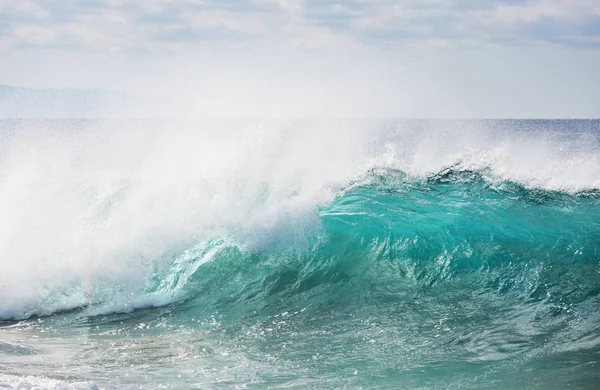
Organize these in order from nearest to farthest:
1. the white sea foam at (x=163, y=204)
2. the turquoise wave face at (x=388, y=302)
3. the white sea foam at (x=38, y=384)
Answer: the white sea foam at (x=38, y=384), the turquoise wave face at (x=388, y=302), the white sea foam at (x=163, y=204)

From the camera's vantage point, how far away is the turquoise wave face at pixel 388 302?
23.5ft

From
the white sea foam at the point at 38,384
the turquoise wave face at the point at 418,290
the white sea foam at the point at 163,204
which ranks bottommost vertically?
the turquoise wave face at the point at 418,290

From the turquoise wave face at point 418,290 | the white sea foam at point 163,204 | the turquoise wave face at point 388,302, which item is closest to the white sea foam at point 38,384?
the turquoise wave face at point 388,302

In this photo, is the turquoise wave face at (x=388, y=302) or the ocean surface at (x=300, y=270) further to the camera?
the ocean surface at (x=300, y=270)

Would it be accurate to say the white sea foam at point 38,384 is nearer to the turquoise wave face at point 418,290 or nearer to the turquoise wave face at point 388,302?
the turquoise wave face at point 388,302

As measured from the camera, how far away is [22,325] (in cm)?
929

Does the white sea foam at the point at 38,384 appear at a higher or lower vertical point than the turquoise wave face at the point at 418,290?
higher

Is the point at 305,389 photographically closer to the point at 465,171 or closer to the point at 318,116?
the point at 465,171

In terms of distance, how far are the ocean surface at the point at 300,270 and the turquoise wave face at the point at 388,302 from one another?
1.5 inches

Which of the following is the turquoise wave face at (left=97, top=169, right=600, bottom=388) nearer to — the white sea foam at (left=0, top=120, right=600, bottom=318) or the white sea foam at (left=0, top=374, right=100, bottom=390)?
the white sea foam at (left=0, top=120, right=600, bottom=318)

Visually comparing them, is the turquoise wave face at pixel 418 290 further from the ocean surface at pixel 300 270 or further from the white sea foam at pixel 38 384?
the white sea foam at pixel 38 384

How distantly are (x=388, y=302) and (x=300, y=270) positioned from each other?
6.20 feet

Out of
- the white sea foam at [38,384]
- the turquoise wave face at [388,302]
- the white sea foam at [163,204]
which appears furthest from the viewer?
the white sea foam at [163,204]

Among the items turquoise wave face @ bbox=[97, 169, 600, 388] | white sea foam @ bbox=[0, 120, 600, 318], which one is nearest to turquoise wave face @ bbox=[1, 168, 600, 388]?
turquoise wave face @ bbox=[97, 169, 600, 388]
